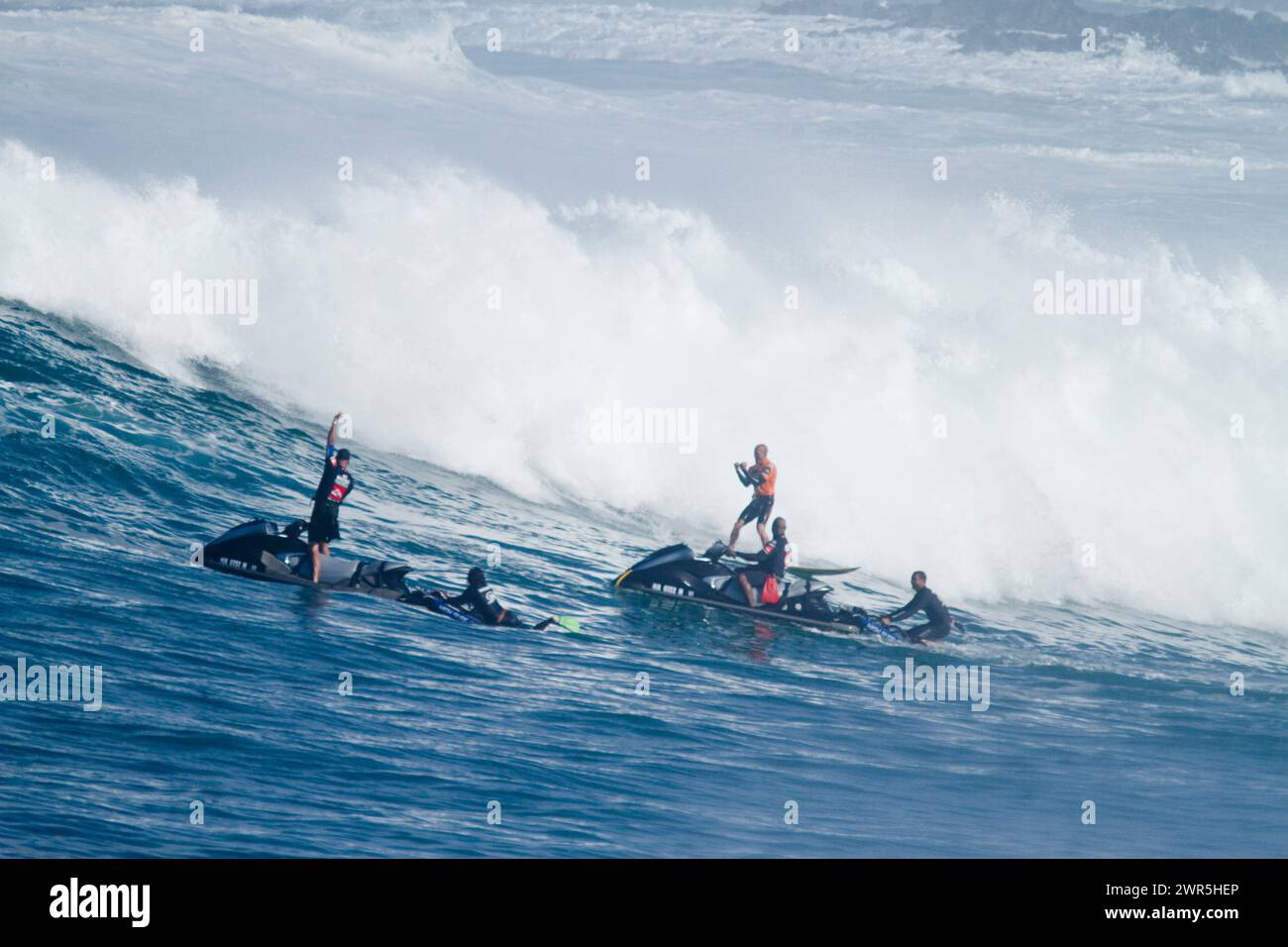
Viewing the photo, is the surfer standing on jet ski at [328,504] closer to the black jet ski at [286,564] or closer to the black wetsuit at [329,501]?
the black wetsuit at [329,501]

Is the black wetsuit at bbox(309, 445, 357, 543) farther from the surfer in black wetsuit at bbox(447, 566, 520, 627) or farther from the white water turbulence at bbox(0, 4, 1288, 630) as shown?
the white water turbulence at bbox(0, 4, 1288, 630)


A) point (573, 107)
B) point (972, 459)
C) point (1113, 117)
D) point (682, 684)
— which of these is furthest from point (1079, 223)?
point (682, 684)

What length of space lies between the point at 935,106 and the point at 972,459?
139ft

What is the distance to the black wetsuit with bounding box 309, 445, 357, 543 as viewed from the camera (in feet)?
60.7

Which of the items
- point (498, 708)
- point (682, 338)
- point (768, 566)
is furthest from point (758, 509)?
point (682, 338)

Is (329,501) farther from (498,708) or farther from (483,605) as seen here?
(498,708)

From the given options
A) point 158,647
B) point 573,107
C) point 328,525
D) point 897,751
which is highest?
point 573,107

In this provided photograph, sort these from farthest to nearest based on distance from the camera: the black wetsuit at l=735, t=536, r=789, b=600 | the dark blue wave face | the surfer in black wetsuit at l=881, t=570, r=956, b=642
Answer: the black wetsuit at l=735, t=536, r=789, b=600
the surfer in black wetsuit at l=881, t=570, r=956, b=642
the dark blue wave face

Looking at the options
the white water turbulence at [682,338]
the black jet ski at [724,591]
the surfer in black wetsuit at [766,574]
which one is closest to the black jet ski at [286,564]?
the black jet ski at [724,591]

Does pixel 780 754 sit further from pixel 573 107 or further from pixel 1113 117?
pixel 1113 117

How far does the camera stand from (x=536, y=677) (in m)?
16.8

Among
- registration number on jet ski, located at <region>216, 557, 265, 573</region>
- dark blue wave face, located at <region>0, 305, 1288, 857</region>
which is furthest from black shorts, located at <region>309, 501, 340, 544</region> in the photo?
dark blue wave face, located at <region>0, 305, 1288, 857</region>

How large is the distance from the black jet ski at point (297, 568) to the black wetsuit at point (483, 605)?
0.07 meters

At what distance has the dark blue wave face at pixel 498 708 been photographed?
40.6ft
